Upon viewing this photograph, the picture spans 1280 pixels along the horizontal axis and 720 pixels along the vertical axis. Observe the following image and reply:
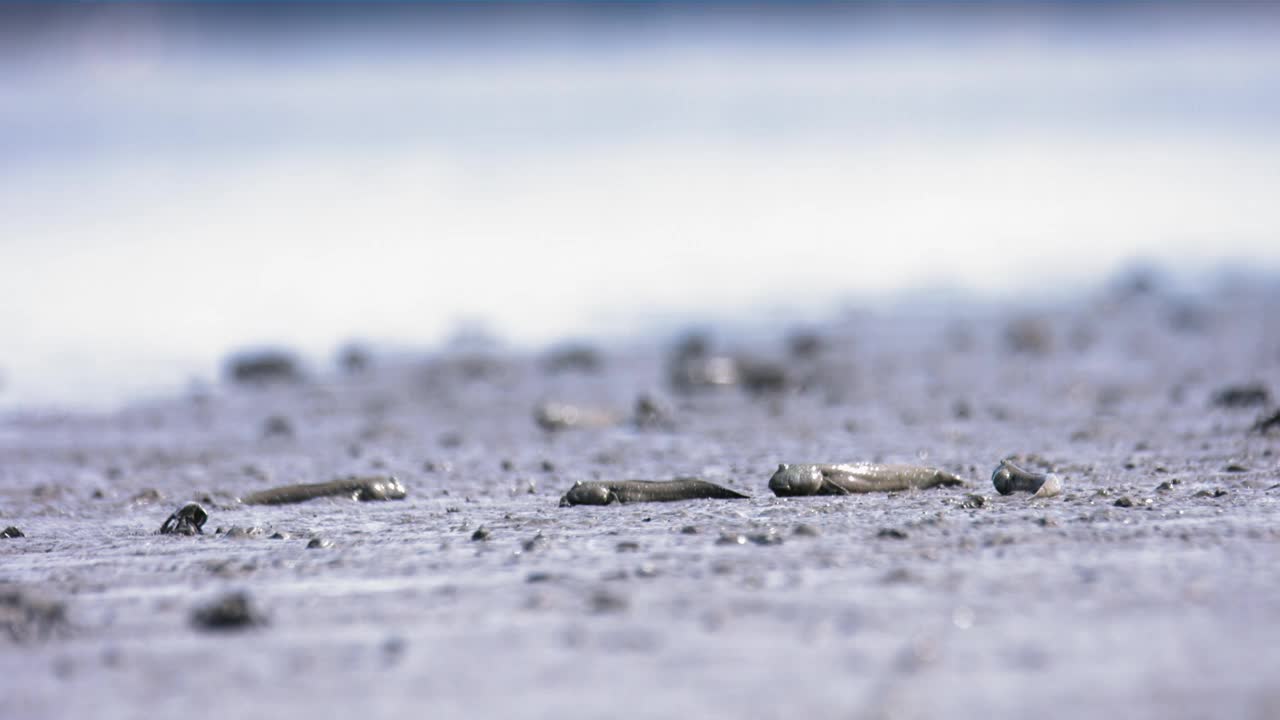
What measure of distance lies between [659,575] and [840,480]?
8.10 ft

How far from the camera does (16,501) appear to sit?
9898 millimetres

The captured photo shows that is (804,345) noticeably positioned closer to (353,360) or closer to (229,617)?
(353,360)

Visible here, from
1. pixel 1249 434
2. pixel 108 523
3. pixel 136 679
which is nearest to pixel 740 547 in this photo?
pixel 136 679

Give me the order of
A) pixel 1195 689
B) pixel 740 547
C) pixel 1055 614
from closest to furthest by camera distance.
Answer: pixel 1195 689 < pixel 1055 614 < pixel 740 547

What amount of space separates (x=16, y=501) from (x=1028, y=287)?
89.0 feet

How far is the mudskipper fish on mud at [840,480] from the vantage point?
848 centimetres

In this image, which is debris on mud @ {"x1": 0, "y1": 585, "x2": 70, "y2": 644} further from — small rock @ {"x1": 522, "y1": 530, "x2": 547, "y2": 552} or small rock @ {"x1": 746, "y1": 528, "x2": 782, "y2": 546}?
small rock @ {"x1": 746, "y1": 528, "x2": 782, "y2": 546}

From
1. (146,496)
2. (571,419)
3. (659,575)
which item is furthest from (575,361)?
(659,575)

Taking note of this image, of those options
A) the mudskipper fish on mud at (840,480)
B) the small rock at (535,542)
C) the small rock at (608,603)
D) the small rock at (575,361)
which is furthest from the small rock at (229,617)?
the small rock at (575,361)

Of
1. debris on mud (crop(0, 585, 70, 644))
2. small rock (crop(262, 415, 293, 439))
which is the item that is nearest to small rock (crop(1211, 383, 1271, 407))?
small rock (crop(262, 415, 293, 439))

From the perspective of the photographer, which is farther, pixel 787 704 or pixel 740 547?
pixel 740 547

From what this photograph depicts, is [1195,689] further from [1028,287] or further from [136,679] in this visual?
[1028,287]

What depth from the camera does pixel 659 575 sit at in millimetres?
6328

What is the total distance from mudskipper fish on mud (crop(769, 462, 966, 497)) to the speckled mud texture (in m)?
0.11
